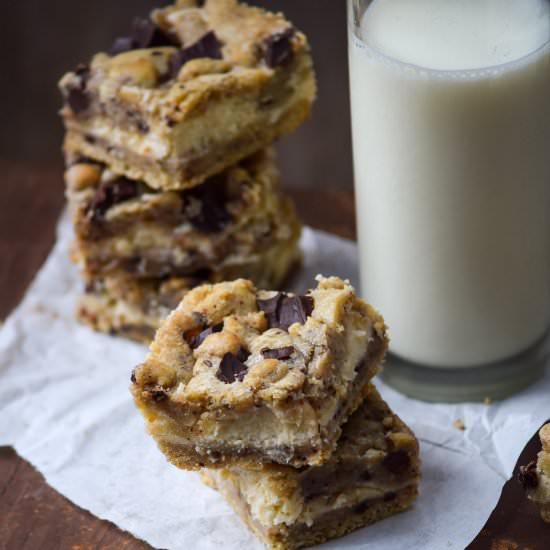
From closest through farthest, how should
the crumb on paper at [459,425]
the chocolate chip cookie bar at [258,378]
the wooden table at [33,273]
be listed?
the chocolate chip cookie bar at [258,378]
the wooden table at [33,273]
the crumb on paper at [459,425]

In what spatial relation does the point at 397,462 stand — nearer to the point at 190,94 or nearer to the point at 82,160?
the point at 190,94

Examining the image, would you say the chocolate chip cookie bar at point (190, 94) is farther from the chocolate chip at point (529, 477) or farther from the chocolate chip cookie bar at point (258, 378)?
the chocolate chip at point (529, 477)

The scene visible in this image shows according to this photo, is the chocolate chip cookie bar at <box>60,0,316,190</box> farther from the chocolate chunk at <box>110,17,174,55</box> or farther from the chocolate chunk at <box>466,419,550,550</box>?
the chocolate chunk at <box>466,419,550,550</box>

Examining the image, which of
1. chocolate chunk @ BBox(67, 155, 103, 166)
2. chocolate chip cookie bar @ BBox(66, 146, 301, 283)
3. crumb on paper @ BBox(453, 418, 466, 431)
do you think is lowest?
crumb on paper @ BBox(453, 418, 466, 431)

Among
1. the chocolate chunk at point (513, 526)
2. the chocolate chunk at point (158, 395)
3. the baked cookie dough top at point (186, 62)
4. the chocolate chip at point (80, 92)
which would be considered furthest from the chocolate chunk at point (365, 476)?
the chocolate chip at point (80, 92)

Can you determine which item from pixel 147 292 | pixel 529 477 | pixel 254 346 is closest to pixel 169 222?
pixel 147 292

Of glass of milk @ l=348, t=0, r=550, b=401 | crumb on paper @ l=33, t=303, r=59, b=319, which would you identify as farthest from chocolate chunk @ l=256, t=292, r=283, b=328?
crumb on paper @ l=33, t=303, r=59, b=319
